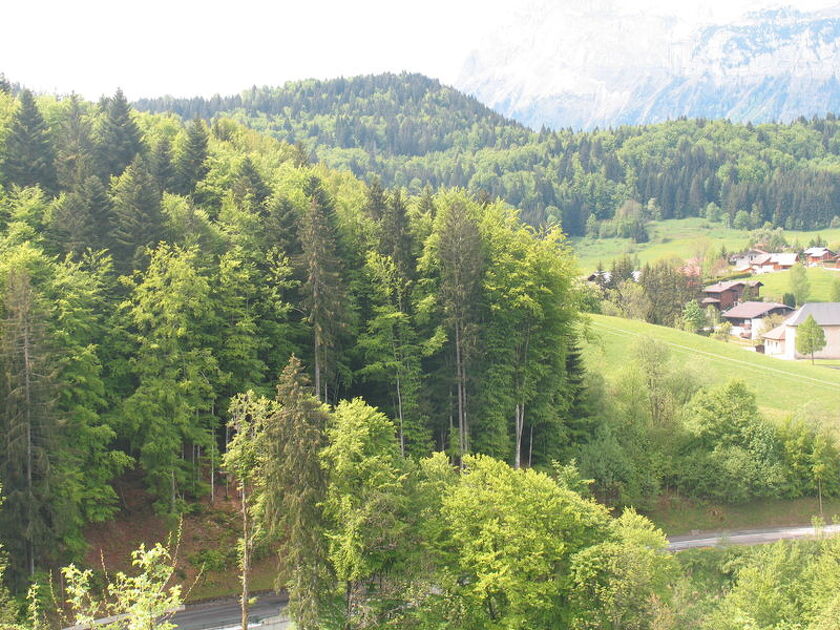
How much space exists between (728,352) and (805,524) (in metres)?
38.6

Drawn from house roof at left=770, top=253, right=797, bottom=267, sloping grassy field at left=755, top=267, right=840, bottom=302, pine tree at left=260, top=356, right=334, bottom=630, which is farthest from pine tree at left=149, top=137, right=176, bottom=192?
house roof at left=770, top=253, right=797, bottom=267

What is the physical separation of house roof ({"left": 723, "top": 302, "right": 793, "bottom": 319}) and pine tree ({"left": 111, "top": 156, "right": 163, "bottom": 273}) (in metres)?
124

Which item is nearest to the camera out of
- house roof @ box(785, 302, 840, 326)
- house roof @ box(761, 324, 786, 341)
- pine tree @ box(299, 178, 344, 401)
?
pine tree @ box(299, 178, 344, 401)

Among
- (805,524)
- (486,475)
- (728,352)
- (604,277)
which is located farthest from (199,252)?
(604,277)

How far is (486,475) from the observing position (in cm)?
3566

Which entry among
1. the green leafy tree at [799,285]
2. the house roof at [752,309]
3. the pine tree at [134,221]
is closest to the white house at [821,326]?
the house roof at [752,309]

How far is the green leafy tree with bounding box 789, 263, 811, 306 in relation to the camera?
155 m

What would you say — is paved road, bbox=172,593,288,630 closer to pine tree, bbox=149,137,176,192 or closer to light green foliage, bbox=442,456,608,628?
light green foliage, bbox=442,456,608,628

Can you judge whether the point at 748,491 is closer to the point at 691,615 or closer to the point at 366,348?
the point at 691,615

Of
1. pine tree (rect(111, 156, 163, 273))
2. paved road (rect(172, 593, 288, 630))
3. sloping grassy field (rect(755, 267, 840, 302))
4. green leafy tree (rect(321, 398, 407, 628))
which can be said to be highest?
pine tree (rect(111, 156, 163, 273))

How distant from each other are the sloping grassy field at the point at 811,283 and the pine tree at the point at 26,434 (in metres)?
151

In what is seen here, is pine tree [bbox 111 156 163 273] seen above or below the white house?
above

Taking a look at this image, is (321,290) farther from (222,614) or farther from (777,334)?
(777,334)

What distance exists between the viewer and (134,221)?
159ft
